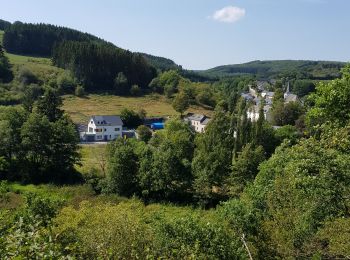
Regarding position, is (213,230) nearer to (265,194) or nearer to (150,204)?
(265,194)

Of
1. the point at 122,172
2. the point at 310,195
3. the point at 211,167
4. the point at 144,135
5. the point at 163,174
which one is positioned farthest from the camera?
the point at 144,135

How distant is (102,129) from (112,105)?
22.6 meters

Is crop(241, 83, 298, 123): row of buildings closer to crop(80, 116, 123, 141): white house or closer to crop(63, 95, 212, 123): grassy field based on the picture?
crop(63, 95, 212, 123): grassy field

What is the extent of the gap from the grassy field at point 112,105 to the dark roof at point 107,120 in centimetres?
725

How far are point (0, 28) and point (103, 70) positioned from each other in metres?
115

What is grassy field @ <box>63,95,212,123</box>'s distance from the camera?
81812 mm

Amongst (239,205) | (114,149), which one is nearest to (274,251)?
(239,205)

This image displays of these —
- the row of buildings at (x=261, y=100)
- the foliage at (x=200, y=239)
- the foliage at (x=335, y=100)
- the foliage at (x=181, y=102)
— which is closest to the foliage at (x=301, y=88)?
the row of buildings at (x=261, y=100)

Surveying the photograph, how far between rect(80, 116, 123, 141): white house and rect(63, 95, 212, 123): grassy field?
6.99 metres

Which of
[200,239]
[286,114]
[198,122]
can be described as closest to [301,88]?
[286,114]

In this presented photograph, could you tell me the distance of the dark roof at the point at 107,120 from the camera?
224ft

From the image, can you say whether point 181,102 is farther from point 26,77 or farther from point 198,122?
point 26,77

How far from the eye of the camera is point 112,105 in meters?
90.4

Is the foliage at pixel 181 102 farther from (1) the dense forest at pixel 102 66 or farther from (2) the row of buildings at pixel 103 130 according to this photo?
(1) the dense forest at pixel 102 66
